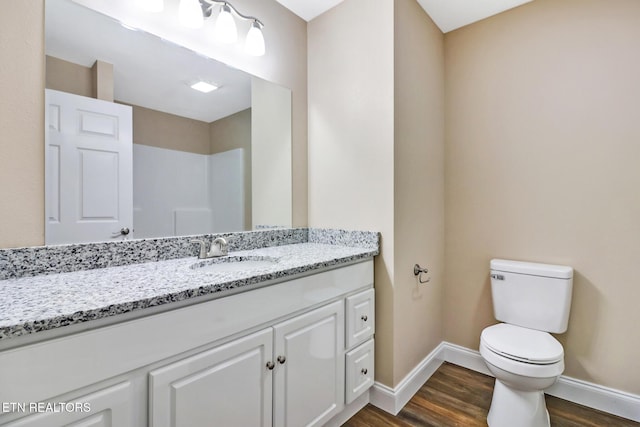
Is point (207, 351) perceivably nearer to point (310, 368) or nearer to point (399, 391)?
point (310, 368)

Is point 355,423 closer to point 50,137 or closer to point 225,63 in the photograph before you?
point 50,137

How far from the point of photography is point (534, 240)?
1842 mm

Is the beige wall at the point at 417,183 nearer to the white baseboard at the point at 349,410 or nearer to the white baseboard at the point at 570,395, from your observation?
the white baseboard at the point at 570,395

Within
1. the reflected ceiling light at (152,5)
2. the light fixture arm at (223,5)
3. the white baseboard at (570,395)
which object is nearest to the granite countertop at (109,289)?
the white baseboard at (570,395)

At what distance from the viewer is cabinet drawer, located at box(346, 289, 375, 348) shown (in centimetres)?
149

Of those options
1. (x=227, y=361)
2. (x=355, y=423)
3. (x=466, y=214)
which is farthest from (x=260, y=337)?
(x=466, y=214)

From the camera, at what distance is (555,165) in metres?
1.78

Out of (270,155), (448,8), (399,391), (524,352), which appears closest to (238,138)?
(270,155)

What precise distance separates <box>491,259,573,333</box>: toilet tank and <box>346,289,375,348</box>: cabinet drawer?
0.82m

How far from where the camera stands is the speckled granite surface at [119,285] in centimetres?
67

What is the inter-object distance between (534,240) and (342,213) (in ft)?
3.89

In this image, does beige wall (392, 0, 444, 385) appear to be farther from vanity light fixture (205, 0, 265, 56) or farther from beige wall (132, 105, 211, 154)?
beige wall (132, 105, 211, 154)

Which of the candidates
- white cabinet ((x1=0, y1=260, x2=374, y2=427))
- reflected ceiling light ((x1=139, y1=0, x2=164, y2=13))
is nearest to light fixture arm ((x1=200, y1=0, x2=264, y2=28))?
reflected ceiling light ((x1=139, y1=0, x2=164, y2=13))

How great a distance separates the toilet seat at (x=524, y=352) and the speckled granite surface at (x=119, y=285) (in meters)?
0.76
